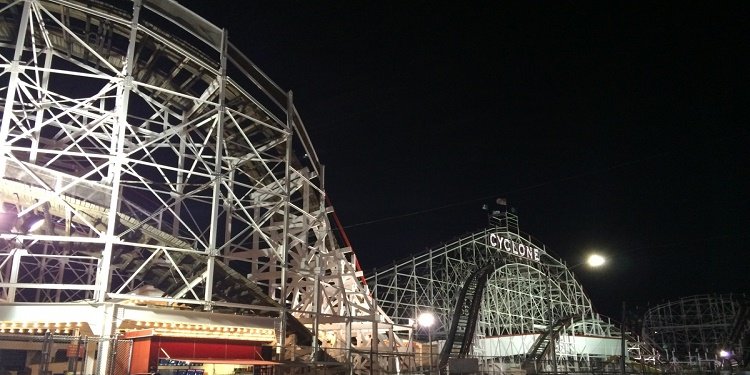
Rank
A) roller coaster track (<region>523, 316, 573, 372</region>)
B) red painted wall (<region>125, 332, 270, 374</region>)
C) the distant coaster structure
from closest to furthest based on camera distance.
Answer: red painted wall (<region>125, 332, 270, 374</region>) → the distant coaster structure → roller coaster track (<region>523, 316, 573, 372</region>)

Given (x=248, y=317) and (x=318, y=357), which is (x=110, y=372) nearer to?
(x=248, y=317)

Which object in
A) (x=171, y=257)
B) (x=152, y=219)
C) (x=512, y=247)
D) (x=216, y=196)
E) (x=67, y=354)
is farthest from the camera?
(x=512, y=247)

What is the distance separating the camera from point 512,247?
45.9 meters

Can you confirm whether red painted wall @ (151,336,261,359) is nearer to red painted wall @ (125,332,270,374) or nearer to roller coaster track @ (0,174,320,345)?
red painted wall @ (125,332,270,374)

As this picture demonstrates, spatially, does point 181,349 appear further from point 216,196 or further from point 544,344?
point 544,344

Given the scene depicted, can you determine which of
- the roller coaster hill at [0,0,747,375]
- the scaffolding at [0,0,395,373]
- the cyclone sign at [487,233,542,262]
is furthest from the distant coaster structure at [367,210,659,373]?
the scaffolding at [0,0,395,373]

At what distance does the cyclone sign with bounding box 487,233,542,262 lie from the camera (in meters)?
43.9

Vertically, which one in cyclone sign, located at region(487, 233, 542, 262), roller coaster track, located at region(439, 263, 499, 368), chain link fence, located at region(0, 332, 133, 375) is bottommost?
chain link fence, located at region(0, 332, 133, 375)

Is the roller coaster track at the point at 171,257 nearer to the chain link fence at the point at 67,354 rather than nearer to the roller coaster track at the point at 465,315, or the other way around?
the chain link fence at the point at 67,354

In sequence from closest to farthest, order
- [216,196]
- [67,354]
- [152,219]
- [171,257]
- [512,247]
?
[67,354] → [216,196] → [171,257] → [152,219] → [512,247]

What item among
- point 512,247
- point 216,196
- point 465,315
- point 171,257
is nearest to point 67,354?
point 171,257

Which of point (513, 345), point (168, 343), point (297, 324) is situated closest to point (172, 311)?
point (168, 343)

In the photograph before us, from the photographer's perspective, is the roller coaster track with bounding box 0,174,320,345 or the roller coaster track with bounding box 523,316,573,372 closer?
the roller coaster track with bounding box 0,174,320,345

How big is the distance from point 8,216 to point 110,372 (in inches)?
244
